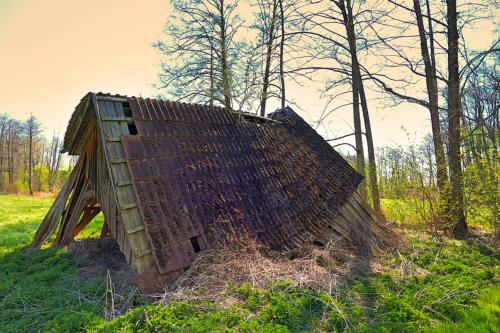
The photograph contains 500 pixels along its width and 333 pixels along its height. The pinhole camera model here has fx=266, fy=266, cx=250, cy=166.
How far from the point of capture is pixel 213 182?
5.84m

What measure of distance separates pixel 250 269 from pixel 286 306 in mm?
1096

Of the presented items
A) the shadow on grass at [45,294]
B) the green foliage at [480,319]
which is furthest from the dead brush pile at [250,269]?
the green foliage at [480,319]

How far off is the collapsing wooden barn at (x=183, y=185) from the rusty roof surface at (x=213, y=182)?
0.02 metres

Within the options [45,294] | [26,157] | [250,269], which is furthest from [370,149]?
[26,157]

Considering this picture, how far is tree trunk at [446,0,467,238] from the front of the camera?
943cm

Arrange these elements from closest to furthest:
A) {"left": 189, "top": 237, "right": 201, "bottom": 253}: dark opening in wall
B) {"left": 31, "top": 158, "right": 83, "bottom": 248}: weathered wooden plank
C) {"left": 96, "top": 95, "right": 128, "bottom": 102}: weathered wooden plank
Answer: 1. {"left": 189, "top": 237, "right": 201, "bottom": 253}: dark opening in wall
2. {"left": 96, "top": 95, "right": 128, "bottom": 102}: weathered wooden plank
3. {"left": 31, "top": 158, "right": 83, "bottom": 248}: weathered wooden plank

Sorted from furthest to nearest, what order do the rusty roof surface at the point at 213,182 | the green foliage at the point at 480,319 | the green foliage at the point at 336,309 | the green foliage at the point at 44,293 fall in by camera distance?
the rusty roof surface at the point at 213,182, the green foliage at the point at 44,293, the green foliage at the point at 480,319, the green foliage at the point at 336,309

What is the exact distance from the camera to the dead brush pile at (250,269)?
425cm

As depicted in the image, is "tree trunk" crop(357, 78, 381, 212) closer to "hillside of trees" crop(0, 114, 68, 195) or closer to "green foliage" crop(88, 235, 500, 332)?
"green foliage" crop(88, 235, 500, 332)

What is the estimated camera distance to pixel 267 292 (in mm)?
4105

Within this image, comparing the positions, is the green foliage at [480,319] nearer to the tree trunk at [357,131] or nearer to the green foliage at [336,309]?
the green foliage at [336,309]

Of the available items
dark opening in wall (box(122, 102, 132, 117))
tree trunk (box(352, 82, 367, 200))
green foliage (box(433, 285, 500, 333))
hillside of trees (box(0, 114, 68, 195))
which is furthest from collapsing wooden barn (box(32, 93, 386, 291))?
hillside of trees (box(0, 114, 68, 195))

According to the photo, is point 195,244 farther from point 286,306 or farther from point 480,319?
point 480,319

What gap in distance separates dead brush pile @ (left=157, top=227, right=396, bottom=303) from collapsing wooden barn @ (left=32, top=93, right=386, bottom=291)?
0.77 feet
